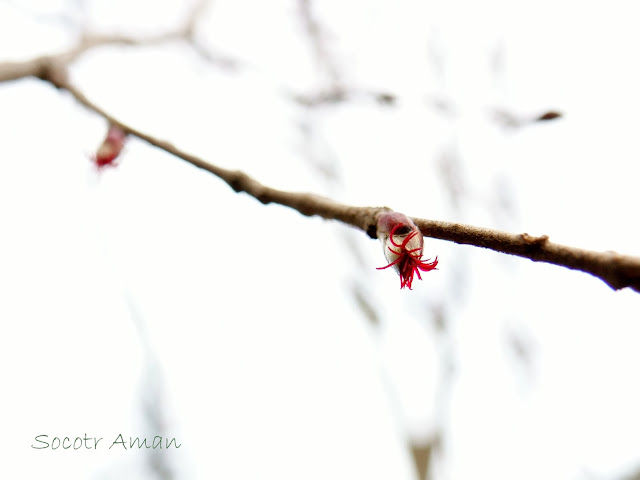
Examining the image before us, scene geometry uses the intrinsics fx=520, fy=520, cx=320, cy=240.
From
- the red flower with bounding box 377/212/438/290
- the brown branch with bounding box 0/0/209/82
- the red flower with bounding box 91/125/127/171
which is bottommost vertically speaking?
the red flower with bounding box 377/212/438/290

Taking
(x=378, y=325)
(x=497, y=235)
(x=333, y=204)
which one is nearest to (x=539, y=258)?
(x=497, y=235)

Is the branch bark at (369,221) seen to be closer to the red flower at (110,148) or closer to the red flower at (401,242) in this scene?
the red flower at (401,242)

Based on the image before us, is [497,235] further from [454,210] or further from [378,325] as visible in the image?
[378,325]

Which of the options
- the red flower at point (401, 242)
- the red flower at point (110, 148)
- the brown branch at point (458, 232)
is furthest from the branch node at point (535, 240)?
the red flower at point (110, 148)

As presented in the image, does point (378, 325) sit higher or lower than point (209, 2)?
lower

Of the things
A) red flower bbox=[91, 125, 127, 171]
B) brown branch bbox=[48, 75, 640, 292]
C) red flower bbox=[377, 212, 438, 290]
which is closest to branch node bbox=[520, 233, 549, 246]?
brown branch bbox=[48, 75, 640, 292]

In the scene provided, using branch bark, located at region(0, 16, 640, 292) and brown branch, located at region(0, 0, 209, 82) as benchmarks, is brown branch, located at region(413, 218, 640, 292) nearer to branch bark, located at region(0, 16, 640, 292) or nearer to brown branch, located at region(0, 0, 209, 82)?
branch bark, located at region(0, 16, 640, 292)

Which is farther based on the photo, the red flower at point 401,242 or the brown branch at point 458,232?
the red flower at point 401,242

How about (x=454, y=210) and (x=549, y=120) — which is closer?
(x=549, y=120)

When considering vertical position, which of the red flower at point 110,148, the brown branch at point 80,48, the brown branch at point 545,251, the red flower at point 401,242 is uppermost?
the brown branch at point 80,48
